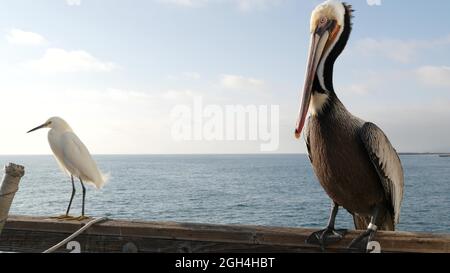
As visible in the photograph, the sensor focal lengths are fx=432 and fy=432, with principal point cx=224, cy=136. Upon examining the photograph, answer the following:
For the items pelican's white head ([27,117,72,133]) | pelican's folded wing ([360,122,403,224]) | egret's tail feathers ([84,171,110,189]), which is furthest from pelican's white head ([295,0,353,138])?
pelican's white head ([27,117,72,133])

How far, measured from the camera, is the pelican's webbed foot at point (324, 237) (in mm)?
2506

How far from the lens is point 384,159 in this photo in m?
2.82

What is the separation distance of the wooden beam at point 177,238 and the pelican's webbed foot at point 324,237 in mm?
29

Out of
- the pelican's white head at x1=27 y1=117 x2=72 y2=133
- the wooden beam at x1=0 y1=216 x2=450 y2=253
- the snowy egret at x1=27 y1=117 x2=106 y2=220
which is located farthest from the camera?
the pelican's white head at x1=27 y1=117 x2=72 y2=133

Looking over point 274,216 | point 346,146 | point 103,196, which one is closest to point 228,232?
point 346,146

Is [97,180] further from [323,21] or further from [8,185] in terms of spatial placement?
[323,21]

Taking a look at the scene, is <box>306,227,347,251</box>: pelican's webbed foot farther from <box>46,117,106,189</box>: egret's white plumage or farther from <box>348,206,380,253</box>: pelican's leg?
<box>46,117,106,189</box>: egret's white plumage

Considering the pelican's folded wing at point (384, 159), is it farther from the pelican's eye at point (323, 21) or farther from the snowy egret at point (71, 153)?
the snowy egret at point (71, 153)

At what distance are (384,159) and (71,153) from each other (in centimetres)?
365

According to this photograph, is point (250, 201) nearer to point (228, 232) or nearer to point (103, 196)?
point (103, 196)

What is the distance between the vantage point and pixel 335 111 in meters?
2.80

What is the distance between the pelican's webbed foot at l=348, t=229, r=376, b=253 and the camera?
247cm

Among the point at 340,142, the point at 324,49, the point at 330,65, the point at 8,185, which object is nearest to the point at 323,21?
the point at 324,49

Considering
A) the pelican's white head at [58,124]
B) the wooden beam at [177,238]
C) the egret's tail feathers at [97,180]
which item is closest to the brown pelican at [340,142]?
the wooden beam at [177,238]
